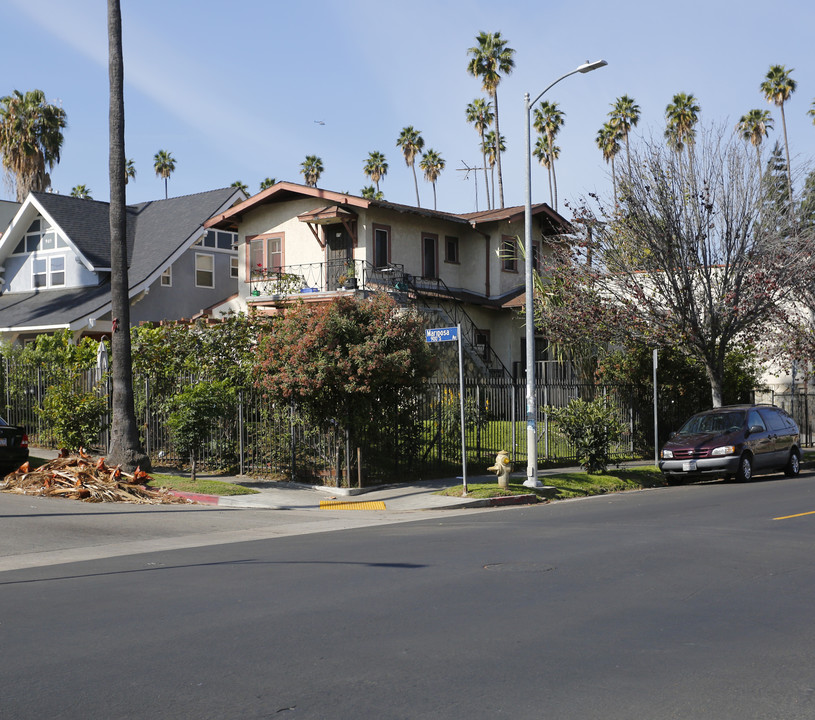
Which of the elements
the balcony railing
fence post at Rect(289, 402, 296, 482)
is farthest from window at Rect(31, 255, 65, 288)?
fence post at Rect(289, 402, 296, 482)

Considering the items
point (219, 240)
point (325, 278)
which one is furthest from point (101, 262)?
point (325, 278)

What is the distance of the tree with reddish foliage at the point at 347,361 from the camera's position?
58.0 feet

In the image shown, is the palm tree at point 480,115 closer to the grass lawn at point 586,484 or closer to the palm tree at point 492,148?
the palm tree at point 492,148

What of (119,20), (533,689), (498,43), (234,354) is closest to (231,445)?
(234,354)

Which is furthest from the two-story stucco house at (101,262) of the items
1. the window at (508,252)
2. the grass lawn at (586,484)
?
the grass lawn at (586,484)

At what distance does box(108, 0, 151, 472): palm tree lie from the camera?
19.1 meters

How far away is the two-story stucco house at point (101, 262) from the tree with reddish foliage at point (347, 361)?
16.2 metres

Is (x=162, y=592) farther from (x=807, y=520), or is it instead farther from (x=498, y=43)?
(x=498, y=43)

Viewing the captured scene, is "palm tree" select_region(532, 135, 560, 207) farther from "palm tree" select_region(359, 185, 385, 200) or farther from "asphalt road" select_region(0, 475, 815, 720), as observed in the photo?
"asphalt road" select_region(0, 475, 815, 720)

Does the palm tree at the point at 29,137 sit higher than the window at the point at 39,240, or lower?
higher

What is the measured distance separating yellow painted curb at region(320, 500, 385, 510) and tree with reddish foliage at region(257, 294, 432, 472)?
A: 72.9 inches

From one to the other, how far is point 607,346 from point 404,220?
9.66 metres

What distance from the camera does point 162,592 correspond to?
8.65 m

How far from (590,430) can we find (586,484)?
1.49 meters
